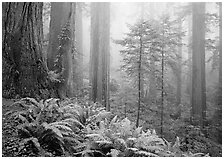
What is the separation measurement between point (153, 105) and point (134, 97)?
153 cm

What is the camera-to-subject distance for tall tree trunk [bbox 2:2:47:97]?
5906 millimetres

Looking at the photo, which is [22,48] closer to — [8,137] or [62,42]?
Result: [62,42]

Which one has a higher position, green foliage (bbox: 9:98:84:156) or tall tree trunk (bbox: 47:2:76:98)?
tall tree trunk (bbox: 47:2:76:98)

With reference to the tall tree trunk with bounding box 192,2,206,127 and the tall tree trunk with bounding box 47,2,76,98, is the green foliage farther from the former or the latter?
the tall tree trunk with bounding box 192,2,206,127

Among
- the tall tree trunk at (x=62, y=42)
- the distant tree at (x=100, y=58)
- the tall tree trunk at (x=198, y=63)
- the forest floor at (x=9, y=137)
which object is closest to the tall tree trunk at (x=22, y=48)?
the forest floor at (x=9, y=137)

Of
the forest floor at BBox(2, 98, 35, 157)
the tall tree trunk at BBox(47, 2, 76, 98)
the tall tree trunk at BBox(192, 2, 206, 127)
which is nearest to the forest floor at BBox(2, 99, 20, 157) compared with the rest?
the forest floor at BBox(2, 98, 35, 157)

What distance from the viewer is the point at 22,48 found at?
5984 mm

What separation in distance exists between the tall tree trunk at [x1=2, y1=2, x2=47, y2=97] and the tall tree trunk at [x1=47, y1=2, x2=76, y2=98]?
144 cm

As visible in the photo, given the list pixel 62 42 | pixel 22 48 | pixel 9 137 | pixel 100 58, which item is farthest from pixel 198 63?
pixel 9 137

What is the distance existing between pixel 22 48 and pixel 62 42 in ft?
6.62

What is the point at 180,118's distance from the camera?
1499cm

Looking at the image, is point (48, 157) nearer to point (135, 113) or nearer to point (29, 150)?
point (29, 150)

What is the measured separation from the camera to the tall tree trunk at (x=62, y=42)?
7.79 metres

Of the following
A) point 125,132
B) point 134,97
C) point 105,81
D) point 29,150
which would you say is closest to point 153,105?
point 134,97
